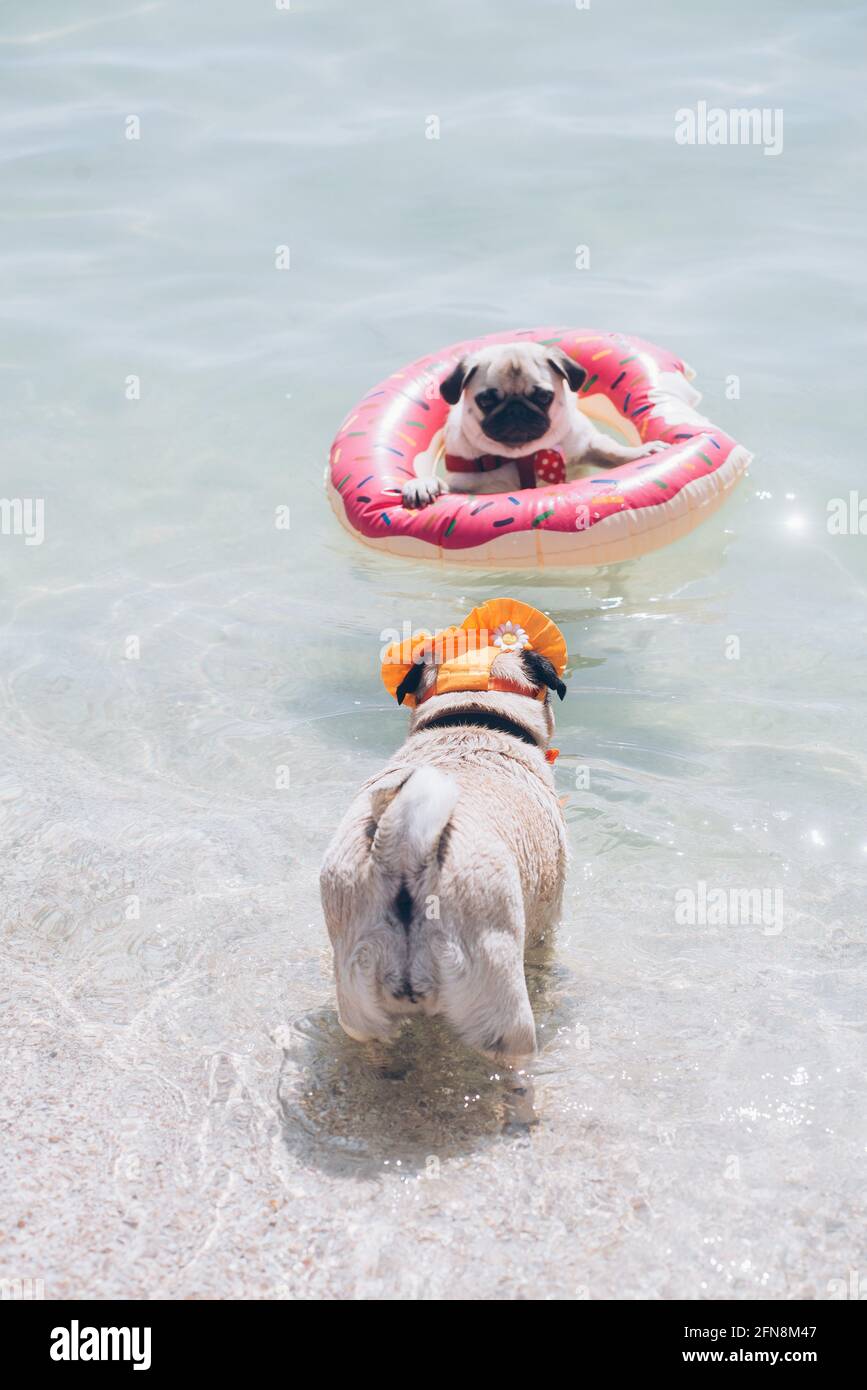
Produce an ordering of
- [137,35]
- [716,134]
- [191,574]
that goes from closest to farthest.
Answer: [191,574]
[716,134]
[137,35]

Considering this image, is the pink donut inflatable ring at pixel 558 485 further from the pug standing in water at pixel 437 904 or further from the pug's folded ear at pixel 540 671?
the pug standing in water at pixel 437 904

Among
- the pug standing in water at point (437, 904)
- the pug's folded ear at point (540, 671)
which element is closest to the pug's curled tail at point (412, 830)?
the pug standing in water at point (437, 904)

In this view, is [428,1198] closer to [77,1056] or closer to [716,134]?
[77,1056]

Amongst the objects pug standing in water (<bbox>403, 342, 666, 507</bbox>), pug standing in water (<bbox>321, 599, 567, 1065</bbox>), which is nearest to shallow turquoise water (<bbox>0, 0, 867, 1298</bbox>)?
pug standing in water (<bbox>321, 599, 567, 1065</bbox>)

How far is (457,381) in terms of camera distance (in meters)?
7.62

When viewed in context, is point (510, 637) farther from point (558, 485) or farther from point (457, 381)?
point (457, 381)

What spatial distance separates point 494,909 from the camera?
3.71 m

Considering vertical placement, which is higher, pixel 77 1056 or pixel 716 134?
pixel 716 134

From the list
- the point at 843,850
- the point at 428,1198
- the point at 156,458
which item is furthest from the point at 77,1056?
the point at 156,458

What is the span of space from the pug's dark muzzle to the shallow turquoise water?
2.79 ft

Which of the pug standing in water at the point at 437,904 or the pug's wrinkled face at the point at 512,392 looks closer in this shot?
the pug standing in water at the point at 437,904

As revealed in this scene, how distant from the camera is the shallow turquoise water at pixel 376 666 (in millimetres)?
3588

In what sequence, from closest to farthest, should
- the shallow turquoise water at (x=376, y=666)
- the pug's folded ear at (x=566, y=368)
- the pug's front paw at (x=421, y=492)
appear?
the shallow turquoise water at (x=376, y=666) < the pug's front paw at (x=421, y=492) < the pug's folded ear at (x=566, y=368)

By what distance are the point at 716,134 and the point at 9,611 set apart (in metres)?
10.0
